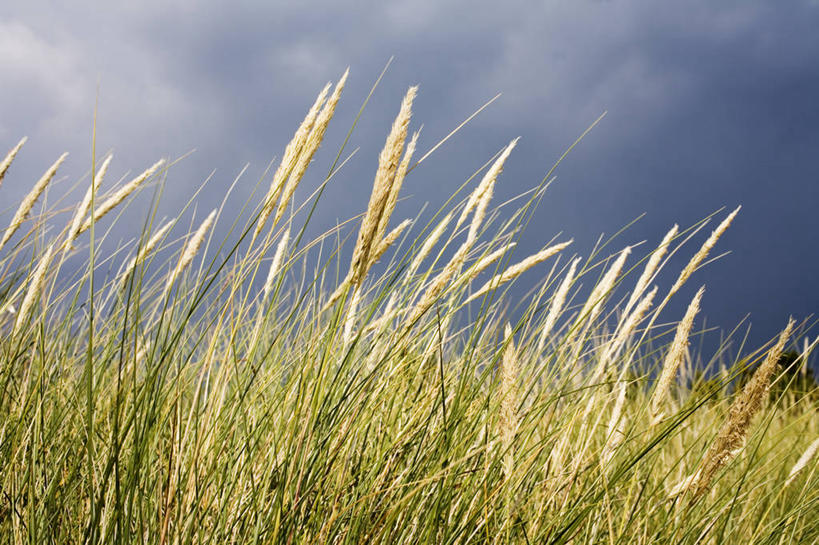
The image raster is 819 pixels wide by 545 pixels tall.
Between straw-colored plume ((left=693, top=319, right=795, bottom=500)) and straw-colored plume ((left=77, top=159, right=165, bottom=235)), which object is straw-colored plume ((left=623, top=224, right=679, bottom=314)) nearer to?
straw-colored plume ((left=693, top=319, right=795, bottom=500))

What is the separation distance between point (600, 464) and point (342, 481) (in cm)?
67

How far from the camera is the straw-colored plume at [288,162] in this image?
1.28 m

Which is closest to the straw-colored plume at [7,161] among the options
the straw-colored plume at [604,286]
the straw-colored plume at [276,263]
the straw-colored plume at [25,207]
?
the straw-colored plume at [25,207]

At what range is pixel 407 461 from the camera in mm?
1613

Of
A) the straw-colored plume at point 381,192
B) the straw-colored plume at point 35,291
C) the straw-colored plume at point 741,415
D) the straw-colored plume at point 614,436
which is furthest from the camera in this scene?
the straw-colored plume at point 35,291

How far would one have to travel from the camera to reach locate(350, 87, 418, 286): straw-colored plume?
109 cm

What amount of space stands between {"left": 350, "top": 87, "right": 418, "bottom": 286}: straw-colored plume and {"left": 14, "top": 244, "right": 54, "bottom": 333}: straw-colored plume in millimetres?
1153

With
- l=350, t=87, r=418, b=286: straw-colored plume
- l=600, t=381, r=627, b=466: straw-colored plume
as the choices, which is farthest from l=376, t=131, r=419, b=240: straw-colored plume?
l=600, t=381, r=627, b=466: straw-colored plume

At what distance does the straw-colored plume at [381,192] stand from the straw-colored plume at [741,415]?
0.90 meters

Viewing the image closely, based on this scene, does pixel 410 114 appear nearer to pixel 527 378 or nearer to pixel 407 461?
pixel 407 461

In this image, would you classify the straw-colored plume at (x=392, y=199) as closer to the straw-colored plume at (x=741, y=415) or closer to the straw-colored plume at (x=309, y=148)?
the straw-colored plume at (x=309, y=148)

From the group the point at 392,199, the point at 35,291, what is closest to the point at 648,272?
the point at 392,199

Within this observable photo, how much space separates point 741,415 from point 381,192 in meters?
Result: 0.96

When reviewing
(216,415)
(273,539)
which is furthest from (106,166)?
(273,539)
